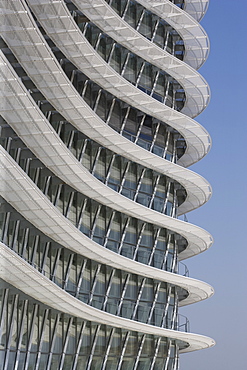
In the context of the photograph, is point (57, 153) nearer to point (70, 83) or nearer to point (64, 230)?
point (70, 83)

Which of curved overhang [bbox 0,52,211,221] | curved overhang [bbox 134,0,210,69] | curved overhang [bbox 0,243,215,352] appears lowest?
curved overhang [bbox 0,243,215,352]

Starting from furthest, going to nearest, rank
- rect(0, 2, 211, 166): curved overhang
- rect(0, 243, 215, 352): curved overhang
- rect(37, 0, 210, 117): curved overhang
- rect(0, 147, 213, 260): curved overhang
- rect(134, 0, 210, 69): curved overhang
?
rect(134, 0, 210, 69): curved overhang, rect(37, 0, 210, 117): curved overhang, rect(0, 147, 213, 260): curved overhang, rect(0, 243, 215, 352): curved overhang, rect(0, 2, 211, 166): curved overhang

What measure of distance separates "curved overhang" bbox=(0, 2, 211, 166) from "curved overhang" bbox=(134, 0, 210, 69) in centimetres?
726

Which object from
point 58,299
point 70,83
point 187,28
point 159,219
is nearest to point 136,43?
point 187,28

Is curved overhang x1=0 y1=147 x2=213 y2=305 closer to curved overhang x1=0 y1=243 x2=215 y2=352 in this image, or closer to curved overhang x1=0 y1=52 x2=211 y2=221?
curved overhang x1=0 y1=52 x2=211 y2=221

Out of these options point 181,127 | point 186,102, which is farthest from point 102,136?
point 186,102

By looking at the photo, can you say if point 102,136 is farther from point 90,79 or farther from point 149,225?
point 149,225

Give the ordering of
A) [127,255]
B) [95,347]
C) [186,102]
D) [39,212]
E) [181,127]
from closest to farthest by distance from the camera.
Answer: [39,212], [95,347], [127,255], [181,127], [186,102]

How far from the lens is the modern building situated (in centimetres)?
4022

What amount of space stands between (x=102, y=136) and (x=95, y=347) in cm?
1395

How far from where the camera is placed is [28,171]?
45.0m

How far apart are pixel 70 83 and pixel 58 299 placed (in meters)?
12.5

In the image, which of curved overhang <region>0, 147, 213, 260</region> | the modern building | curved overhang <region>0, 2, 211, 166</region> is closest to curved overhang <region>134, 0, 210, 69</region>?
the modern building

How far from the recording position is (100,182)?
156 feet
